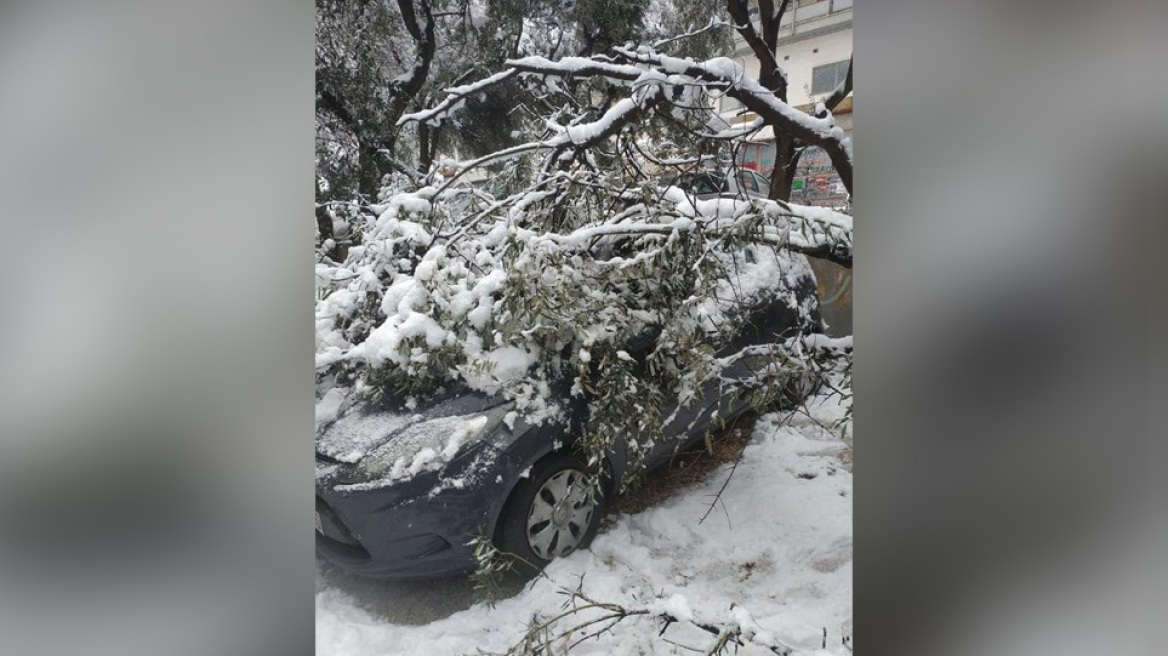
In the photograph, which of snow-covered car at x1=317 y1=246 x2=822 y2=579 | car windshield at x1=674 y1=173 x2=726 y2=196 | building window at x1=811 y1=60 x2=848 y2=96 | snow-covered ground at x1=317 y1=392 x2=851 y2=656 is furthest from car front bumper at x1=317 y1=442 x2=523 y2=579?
building window at x1=811 y1=60 x2=848 y2=96

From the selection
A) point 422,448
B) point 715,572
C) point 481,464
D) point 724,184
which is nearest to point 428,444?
point 422,448

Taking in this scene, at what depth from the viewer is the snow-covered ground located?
49.3 inches

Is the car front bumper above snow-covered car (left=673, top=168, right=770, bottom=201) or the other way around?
the other way around

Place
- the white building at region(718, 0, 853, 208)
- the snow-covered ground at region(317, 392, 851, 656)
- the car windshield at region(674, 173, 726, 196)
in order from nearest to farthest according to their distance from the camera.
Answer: the white building at region(718, 0, 853, 208), the snow-covered ground at region(317, 392, 851, 656), the car windshield at region(674, 173, 726, 196)

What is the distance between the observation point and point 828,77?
1.10 meters

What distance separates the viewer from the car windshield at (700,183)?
57.7 inches
